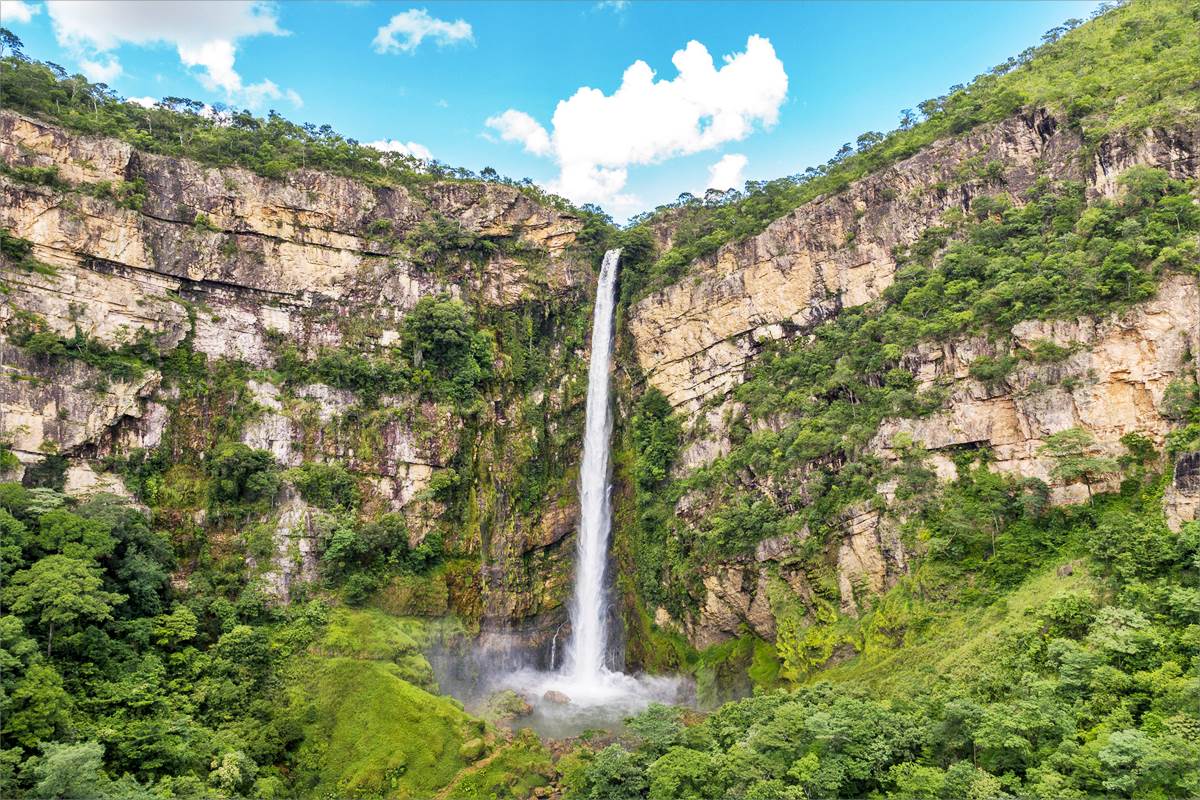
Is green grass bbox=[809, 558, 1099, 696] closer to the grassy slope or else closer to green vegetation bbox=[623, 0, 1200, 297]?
the grassy slope

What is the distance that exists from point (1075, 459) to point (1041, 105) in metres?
17.0

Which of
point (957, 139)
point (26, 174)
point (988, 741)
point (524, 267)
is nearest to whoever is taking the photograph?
point (988, 741)

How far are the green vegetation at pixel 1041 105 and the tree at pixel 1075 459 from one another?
12.1 m

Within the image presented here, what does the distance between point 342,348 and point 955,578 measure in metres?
26.3

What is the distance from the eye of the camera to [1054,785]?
13.6 metres

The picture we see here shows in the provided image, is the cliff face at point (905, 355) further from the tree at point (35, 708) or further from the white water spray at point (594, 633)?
the tree at point (35, 708)

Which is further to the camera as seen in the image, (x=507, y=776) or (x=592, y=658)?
(x=592, y=658)

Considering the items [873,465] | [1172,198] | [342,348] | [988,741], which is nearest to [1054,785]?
[988,741]

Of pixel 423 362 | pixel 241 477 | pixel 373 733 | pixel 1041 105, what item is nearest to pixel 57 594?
→ pixel 241 477

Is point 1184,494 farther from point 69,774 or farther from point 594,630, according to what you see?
point 69,774

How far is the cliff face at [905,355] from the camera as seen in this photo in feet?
69.5

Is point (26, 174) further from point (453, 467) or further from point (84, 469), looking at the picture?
point (453, 467)

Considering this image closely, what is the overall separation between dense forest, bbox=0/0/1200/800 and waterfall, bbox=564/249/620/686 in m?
0.89

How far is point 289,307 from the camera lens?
107 feet
